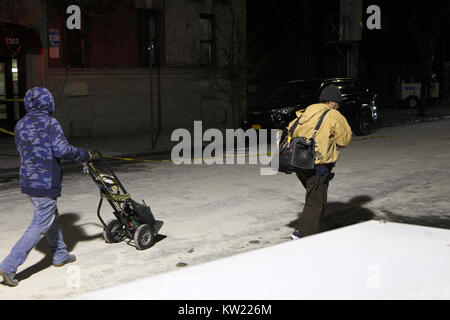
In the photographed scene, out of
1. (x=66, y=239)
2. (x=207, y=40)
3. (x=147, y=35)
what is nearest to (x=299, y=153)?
(x=66, y=239)

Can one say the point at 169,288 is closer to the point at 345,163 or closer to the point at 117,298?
the point at 117,298

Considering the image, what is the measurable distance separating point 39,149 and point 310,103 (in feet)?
43.1

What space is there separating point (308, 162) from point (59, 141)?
2576 mm

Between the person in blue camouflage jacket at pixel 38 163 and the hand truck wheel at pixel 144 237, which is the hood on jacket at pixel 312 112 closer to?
the hand truck wheel at pixel 144 237

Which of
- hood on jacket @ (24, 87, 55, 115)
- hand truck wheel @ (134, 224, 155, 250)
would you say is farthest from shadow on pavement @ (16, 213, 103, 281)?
hood on jacket @ (24, 87, 55, 115)

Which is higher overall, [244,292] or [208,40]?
[208,40]

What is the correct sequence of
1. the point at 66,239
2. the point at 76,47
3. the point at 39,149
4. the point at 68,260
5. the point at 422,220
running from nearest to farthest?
the point at 39,149
the point at 68,260
the point at 66,239
the point at 422,220
the point at 76,47

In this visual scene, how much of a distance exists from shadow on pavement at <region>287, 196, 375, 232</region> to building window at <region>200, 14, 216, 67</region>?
608 inches

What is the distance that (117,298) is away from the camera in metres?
3.45

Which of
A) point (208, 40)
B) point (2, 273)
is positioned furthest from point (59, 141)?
point (208, 40)

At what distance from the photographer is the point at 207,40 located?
24.0 metres

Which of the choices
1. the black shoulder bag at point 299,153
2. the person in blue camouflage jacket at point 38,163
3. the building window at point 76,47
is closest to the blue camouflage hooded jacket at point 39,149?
the person in blue camouflage jacket at point 38,163

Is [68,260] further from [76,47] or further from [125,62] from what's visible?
[125,62]

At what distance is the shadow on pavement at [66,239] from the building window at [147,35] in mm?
14098
